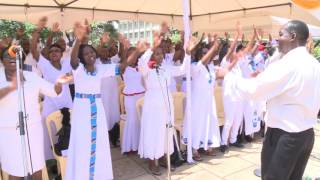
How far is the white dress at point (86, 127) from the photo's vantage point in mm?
3734

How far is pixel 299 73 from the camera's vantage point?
2.58 meters

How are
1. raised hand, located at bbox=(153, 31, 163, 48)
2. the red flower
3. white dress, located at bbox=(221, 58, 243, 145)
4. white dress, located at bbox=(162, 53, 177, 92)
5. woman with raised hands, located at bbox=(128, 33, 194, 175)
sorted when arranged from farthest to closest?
white dress, located at bbox=(162, 53, 177, 92), white dress, located at bbox=(221, 58, 243, 145), woman with raised hands, located at bbox=(128, 33, 194, 175), raised hand, located at bbox=(153, 31, 163, 48), the red flower

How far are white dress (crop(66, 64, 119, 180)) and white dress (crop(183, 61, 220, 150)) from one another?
5.74 ft

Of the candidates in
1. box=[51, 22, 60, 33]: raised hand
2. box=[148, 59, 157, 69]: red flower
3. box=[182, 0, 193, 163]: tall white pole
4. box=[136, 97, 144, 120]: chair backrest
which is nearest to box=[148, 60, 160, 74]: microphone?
box=[148, 59, 157, 69]: red flower

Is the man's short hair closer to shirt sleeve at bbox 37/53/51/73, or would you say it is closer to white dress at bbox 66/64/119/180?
white dress at bbox 66/64/119/180

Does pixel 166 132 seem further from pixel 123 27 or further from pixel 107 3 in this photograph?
pixel 123 27

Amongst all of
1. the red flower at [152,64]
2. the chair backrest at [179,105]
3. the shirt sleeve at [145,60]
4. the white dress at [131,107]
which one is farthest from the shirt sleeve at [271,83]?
the chair backrest at [179,105]

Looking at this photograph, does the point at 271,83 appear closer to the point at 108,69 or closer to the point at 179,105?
the point at 108,69

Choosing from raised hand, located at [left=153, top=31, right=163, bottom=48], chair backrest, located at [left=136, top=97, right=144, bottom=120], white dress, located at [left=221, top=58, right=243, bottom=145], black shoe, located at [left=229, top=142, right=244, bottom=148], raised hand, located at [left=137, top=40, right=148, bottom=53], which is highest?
raised hand, located at [left=153, top=31, right=163, bottom=48]

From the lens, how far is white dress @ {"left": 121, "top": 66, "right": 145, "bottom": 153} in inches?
207

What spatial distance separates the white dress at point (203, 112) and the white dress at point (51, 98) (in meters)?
1.92

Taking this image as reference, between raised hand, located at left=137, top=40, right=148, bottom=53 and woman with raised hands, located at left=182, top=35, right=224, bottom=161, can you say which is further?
woman with raised hands, located at left=182, top=35, right=224, bottom=161

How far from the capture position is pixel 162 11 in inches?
297

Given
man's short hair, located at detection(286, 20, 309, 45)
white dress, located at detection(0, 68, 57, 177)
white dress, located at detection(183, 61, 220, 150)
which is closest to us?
man's short hair, located at detection(286, 20, 309, 45)
